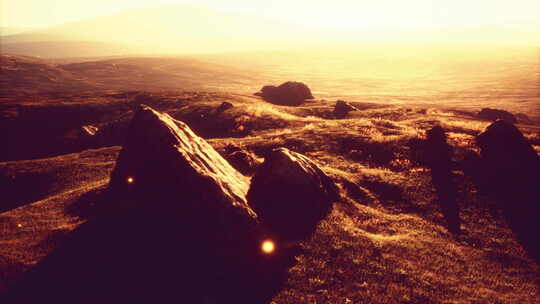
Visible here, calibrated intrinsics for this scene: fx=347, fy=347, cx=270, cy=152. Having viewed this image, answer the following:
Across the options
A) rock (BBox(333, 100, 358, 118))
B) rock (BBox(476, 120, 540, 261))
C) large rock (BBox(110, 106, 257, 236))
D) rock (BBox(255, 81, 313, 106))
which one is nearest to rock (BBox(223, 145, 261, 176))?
large rock (BBox(110, 106, 257, 236))

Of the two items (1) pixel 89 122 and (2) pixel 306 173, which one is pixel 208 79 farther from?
(2) pixel 306 173

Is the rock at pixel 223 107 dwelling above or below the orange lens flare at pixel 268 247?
above

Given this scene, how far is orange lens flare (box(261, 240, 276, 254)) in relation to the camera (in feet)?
56.9

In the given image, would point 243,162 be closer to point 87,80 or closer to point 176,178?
point 176,178

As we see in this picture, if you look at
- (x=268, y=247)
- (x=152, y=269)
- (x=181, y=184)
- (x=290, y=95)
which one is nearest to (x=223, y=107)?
(x=290, y=95)

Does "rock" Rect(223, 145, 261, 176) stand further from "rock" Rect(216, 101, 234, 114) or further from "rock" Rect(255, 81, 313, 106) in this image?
"rock" Rect(255, 81, 313, 106)

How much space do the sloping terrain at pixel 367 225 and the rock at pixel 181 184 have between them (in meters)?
3.63

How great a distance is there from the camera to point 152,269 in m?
16.5

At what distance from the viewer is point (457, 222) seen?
69.9 ft

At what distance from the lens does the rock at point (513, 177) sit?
20.6m

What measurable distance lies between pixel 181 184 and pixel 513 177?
22872 mm

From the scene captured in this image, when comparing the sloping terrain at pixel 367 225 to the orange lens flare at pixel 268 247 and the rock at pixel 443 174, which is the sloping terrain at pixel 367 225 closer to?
the rock at pixel 443 174

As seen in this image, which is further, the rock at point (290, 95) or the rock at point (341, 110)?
the rock at point (290, 95)

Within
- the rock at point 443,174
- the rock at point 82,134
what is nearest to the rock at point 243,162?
the rock at point 443,174
